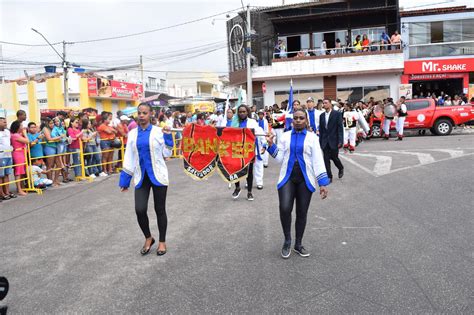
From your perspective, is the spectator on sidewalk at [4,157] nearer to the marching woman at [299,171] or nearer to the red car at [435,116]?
the marching woman at [299,171]

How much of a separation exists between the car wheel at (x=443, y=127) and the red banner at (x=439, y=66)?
383 inches

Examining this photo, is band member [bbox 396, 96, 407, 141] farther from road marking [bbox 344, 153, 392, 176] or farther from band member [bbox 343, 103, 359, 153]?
road marking [bbox 344, 153, 392, 176]

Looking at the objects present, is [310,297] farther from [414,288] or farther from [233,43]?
[233,43]

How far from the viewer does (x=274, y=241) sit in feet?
18.9

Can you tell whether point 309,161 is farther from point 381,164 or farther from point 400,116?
point 400,116

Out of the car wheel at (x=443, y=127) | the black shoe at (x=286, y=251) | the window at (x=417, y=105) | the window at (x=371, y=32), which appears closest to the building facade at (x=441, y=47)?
the window at (x=371, y=32)

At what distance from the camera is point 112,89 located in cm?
4906

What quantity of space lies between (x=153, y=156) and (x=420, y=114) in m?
17.0

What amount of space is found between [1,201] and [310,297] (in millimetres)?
7948

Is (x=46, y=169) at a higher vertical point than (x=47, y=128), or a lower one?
lower

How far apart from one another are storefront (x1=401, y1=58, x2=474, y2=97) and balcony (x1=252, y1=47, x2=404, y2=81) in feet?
3.11

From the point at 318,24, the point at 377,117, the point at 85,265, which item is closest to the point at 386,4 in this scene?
the point at 318,24

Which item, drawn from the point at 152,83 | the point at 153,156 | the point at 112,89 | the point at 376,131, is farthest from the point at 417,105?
the point at 152,83

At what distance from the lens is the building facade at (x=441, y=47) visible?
27.5m
